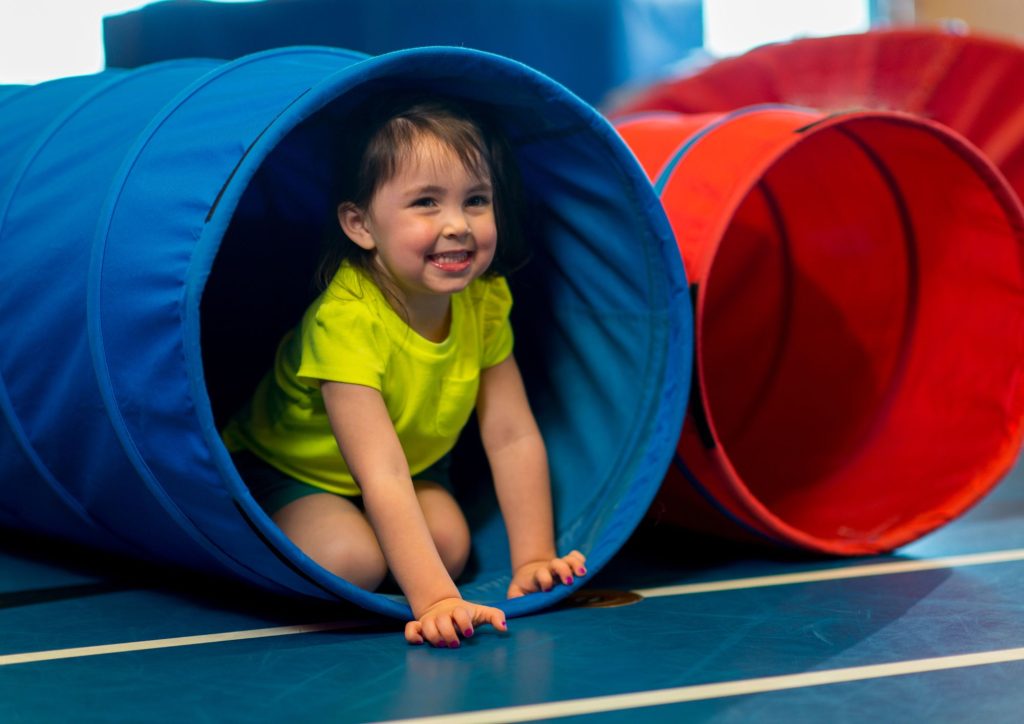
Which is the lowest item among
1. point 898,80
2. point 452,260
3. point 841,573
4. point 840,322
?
point 841,573

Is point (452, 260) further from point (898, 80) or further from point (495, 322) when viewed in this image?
point (898, 80)

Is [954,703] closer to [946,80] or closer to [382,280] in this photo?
[382,280]

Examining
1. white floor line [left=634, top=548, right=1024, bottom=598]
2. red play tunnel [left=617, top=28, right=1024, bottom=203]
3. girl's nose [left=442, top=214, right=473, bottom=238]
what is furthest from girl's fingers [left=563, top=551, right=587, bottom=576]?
red play tunnel [left=617, top=28, right=1024, bottom=203]

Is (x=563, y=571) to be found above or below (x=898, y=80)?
below

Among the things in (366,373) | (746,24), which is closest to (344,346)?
(366,373)

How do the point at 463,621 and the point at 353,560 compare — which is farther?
the point at 353,560

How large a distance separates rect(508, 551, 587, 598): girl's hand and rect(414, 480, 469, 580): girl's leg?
119mm

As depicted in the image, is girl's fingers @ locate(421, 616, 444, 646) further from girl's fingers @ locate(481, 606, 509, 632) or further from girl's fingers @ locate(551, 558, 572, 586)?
girl's fingers @ locate(551, 558, 572, 586)

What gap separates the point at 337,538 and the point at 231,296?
2.27 feet

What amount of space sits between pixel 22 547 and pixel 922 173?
170 centimetres

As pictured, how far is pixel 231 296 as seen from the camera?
2.39m

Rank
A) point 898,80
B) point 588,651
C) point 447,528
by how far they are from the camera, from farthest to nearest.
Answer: point 898,80
point 447,528
point 588,651

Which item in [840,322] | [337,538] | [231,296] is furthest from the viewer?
[840,322]

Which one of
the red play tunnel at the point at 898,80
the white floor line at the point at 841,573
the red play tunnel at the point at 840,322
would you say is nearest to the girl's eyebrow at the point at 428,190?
the red play tunnel at the point at 840,322
